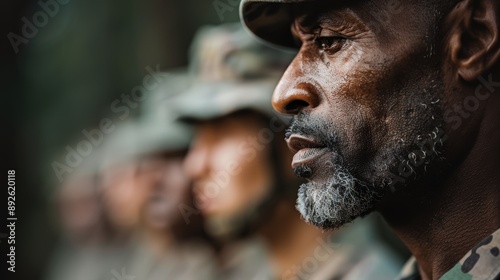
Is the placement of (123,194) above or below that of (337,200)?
below

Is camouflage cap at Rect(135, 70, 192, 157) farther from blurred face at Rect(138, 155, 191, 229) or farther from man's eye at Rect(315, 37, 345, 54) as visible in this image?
man's eye at Rect(315, 37, 345, 54)

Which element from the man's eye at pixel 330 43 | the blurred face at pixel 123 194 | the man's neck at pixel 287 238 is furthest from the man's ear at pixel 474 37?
the blurred face at pixel 123 194

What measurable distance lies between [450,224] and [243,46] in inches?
81.5

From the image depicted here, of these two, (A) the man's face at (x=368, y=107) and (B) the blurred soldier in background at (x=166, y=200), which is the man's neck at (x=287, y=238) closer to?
(B) the blurred soldier in background at (x=166, y=200)

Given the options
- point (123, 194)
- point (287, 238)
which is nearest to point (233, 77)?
point (287, 238)

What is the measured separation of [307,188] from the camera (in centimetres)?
194

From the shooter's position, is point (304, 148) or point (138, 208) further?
point (138, 208)

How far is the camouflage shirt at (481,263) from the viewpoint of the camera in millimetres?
1718

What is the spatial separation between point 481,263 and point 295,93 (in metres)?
0.56

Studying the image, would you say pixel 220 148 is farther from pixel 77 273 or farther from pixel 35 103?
pixel 35 103

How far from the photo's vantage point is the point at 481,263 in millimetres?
1737

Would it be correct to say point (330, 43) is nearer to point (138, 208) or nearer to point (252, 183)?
point (252, 183)

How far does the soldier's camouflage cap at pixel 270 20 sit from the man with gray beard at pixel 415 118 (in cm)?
17

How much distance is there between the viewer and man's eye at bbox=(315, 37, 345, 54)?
1.89 meters
